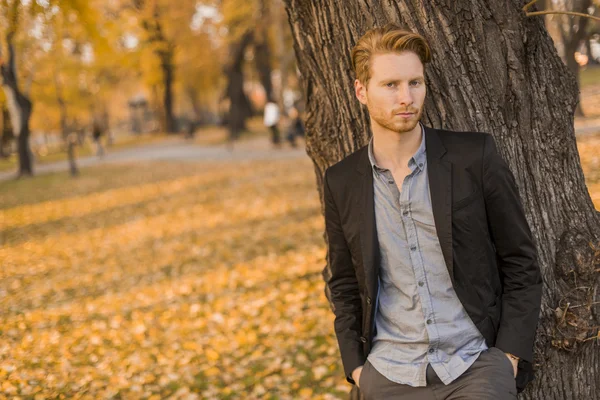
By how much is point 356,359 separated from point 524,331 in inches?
27.8

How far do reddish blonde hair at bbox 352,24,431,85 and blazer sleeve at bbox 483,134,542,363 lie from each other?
17.9 inches

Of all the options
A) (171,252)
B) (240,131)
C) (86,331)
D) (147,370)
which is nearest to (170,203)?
(171,252)

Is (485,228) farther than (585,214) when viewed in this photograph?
No

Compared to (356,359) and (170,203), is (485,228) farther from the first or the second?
(170,203)

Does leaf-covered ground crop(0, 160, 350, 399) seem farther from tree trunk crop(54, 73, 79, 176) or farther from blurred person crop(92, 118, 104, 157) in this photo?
blurred person crop(92, 118, 104, 157)

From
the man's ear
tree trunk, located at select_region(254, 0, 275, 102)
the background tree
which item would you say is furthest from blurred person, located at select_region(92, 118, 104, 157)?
the man's ear

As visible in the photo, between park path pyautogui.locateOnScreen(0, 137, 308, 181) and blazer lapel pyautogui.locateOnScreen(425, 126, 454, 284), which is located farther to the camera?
park path pyautogui.locateOnScreen(0, 137, 308, 181)

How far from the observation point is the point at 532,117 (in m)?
2.93

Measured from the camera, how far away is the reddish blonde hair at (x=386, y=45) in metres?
2.37

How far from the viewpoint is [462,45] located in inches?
113

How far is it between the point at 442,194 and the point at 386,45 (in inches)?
24.7

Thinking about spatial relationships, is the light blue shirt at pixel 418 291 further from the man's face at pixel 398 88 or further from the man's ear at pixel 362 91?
the man's ear at pixel 362 91

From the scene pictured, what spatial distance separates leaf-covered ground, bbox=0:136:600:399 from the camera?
5152mm

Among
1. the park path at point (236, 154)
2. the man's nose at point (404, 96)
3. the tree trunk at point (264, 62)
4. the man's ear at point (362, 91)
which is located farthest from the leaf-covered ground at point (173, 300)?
the tree trunk at point (264, 62)
